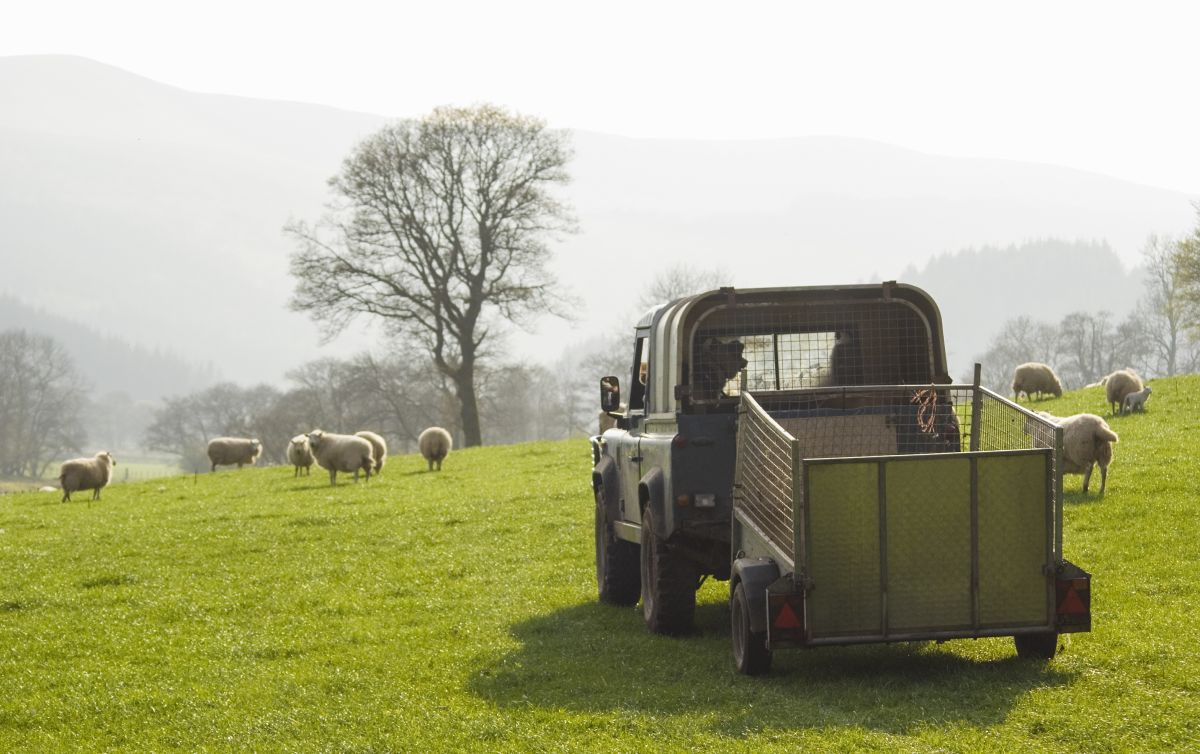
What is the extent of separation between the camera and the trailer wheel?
1022cm

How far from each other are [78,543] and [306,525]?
428 cm

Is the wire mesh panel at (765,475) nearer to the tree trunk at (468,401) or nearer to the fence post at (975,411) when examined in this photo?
the fence post at (975,411)

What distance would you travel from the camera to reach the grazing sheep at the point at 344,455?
3578 cm

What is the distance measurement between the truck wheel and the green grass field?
0.22 metres

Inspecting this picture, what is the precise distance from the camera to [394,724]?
9.90m

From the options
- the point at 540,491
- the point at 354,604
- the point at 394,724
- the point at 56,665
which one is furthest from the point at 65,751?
the point at 540,491

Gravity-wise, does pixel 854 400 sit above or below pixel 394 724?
above

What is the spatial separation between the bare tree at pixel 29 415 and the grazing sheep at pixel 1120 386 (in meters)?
121

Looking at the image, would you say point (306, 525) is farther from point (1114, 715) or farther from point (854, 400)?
point (1114, 715)

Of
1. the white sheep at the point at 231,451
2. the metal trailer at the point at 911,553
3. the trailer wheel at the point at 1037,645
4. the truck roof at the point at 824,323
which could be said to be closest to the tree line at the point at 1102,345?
the white sheep at the point at 231,451

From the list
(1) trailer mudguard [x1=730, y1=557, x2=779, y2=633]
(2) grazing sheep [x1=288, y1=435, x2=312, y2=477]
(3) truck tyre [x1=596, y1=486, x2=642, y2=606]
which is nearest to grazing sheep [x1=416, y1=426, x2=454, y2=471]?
(2) grazing sheep [x1=288, y1=435, x2=312, y2=477]

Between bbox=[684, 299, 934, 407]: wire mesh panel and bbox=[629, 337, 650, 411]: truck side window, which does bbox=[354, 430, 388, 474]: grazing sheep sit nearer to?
bbox=[629, 337, 650, 411]: truck side window

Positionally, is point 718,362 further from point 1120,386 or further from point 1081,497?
point 1120,386

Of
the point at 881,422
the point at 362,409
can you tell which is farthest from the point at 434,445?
the point at 362,409
